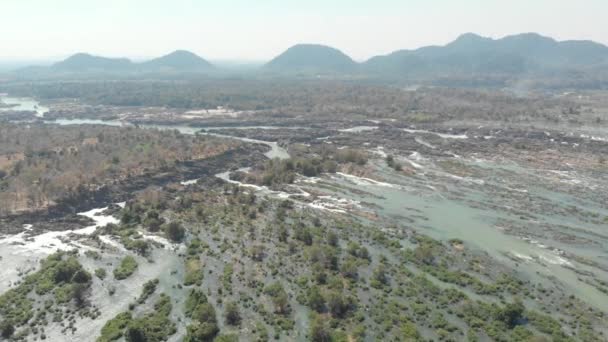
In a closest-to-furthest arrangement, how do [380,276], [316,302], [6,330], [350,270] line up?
[6,330] → [316,302] → [380,276] → [350,270]

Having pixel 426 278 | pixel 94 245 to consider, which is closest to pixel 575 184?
pixel 426 278

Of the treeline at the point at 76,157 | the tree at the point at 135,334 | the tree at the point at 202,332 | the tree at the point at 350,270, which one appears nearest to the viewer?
the tree at the point at 135,334

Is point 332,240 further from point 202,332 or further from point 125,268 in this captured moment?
point 125,268

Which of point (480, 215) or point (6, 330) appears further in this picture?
point (480, 215)

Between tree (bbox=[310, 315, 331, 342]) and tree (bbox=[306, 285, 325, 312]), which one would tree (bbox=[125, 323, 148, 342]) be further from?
tree (bbox=[306, 285, 325, 312])

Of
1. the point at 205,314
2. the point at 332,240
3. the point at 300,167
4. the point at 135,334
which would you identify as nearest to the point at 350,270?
the point at 332,240

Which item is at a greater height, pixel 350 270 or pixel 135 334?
pixel 350 270

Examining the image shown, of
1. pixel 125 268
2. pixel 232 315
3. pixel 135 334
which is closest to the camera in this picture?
pixel 135 334

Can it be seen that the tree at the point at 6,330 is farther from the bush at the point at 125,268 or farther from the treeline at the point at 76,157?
the treeline at the point at 76,157

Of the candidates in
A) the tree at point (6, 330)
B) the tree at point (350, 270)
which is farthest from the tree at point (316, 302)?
the tree at point (6, 330)

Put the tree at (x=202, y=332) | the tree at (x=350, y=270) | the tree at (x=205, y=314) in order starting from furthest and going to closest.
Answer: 1. the tree at (x=350, y=270)
2. the tree at (x=205, y=314)
3. the tree at (x=202, y=332)

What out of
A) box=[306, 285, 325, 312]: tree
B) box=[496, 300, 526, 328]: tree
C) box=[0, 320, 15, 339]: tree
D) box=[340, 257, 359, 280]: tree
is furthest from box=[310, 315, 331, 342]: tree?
box=[0, 320, 15, 339]: tree
